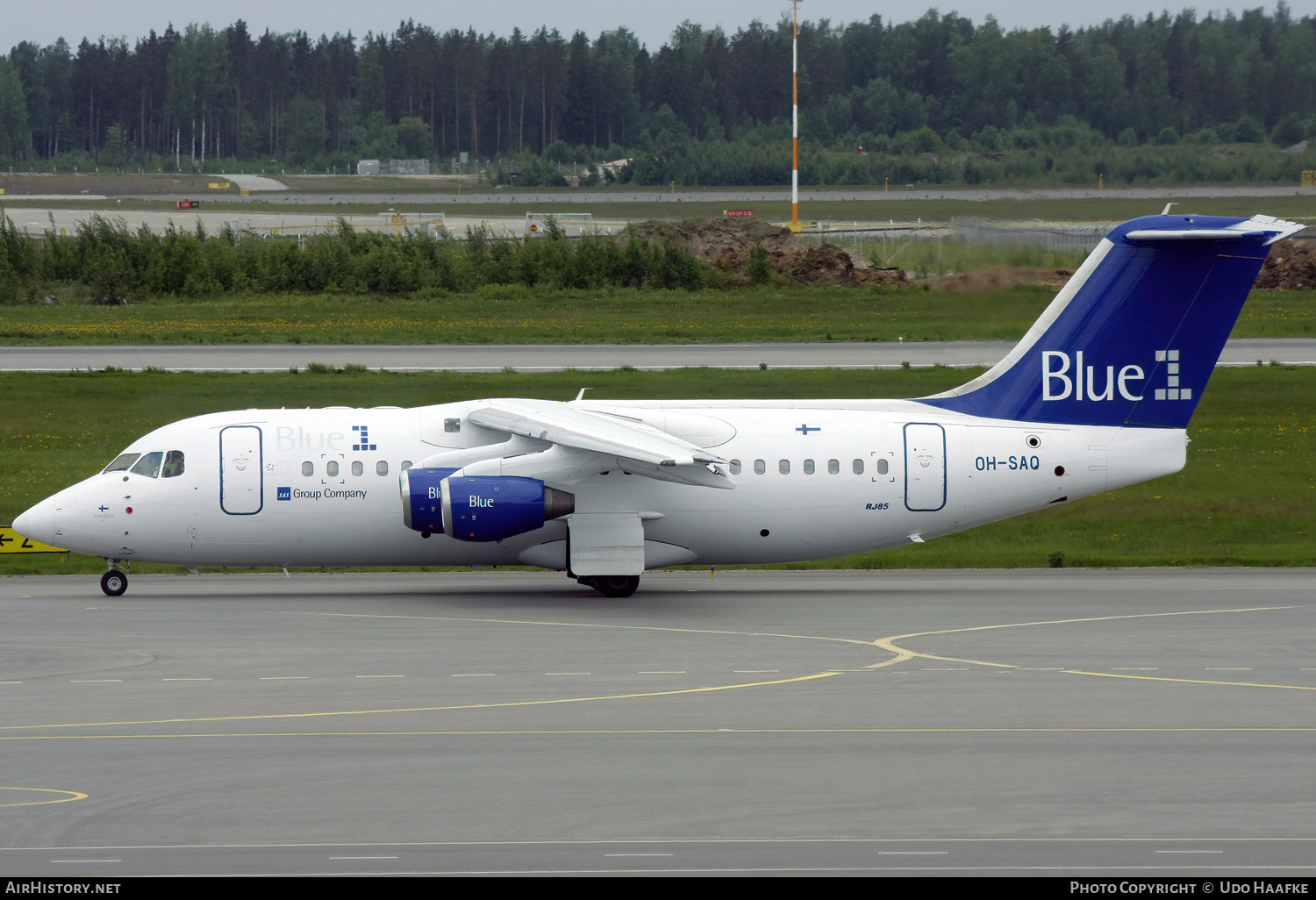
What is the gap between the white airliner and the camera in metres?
25.3

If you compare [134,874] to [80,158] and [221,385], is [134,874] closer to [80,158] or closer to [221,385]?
[221,385]

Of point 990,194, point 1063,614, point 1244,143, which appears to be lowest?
point 1063,614

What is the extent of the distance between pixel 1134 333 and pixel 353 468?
46.1 ft

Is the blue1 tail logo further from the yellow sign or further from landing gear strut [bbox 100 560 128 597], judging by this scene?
the yellow sign

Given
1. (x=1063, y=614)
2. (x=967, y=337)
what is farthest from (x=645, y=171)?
(x=1063, y=614)

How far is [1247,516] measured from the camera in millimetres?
33000

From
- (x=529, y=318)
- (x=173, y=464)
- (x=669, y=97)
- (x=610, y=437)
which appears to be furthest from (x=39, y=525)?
(x=669, y=97)

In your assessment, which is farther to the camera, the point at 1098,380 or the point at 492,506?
the point at 1098,380

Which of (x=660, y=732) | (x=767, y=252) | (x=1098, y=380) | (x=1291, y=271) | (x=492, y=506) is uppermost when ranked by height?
(x=767, y=252)

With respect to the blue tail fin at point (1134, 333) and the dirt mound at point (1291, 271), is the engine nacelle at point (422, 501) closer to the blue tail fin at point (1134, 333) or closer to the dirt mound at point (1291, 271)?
the blue tail fin at point (1134, 333)

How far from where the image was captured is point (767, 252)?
72.4 m

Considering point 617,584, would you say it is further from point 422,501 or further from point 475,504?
point 422,501

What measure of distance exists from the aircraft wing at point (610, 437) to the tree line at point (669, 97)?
268 feet
